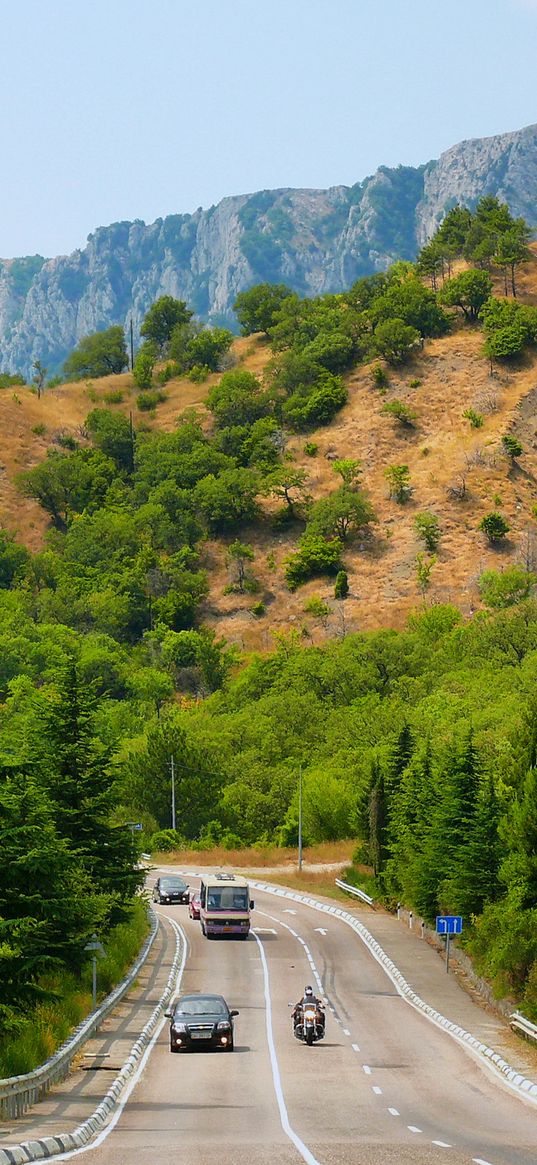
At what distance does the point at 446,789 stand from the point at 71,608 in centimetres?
10827

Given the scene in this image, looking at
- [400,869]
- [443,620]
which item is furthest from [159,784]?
[400,869]

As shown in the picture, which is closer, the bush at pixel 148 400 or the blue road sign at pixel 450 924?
the blue road sign at pixel 450 924

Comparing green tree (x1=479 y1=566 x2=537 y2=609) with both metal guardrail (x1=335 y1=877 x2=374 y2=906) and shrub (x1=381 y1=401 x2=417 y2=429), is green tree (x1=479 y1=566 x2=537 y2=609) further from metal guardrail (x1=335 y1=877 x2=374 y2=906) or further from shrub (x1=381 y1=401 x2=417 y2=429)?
metal guardrail (x1=335 y1=877 x2=374 y2=906)

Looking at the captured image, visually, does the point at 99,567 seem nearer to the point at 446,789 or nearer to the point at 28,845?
the point at 446,789

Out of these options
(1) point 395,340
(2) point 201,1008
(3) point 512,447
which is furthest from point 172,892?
(1) point 395,340

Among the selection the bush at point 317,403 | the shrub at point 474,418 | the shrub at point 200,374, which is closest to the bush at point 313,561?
the shrub at point 474,418

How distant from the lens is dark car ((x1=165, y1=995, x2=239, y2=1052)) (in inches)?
1324

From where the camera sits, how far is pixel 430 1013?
41594mm

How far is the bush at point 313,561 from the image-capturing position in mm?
149250

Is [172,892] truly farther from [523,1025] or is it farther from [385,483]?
[385,483]

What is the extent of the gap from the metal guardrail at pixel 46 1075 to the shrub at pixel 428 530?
10580cm

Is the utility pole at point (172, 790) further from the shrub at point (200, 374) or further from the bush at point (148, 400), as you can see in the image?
the shrub at point (200, 374)

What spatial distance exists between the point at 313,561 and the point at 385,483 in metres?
13.3

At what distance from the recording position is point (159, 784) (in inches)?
4323
